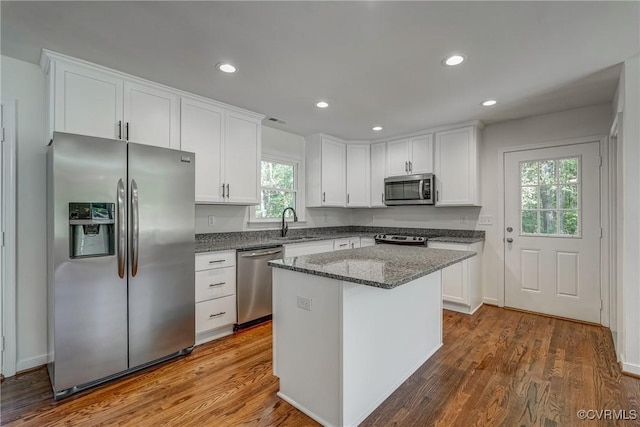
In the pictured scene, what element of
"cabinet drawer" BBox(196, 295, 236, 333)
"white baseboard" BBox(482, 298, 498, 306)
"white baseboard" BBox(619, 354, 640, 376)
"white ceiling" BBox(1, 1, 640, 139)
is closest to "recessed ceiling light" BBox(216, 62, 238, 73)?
"white ceiling" BBox(1, 1, 640, 139)

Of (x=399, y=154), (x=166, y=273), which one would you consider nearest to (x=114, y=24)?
(x=166, y=273)

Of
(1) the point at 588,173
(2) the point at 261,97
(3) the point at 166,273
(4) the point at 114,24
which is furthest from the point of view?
(1) the point at 588,173

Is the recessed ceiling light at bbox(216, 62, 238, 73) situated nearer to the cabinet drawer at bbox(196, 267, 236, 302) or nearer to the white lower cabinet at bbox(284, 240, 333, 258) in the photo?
the cabinet drawer at bbox(196, 267, 236, 302)

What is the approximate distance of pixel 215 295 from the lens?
2930 millimetres

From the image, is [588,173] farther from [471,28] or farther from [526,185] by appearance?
[471,28]

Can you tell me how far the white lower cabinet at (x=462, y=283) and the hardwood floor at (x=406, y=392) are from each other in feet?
2.87

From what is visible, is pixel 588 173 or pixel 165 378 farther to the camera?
pixel 588 173

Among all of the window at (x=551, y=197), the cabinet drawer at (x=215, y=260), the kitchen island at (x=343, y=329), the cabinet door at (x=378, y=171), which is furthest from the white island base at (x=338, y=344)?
the cabinet door at (x=378, y=171)

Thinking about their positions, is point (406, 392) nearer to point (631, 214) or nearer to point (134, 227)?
point (631, 214)

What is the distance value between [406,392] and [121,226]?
235 centimetres

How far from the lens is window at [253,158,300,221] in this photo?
419cm

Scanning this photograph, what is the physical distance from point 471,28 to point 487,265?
3.13 meters

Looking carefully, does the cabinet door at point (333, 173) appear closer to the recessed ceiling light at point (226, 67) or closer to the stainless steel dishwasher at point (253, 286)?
the stainless steel dishwasher at point (253, 286)

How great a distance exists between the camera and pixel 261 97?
3051 millimetres
